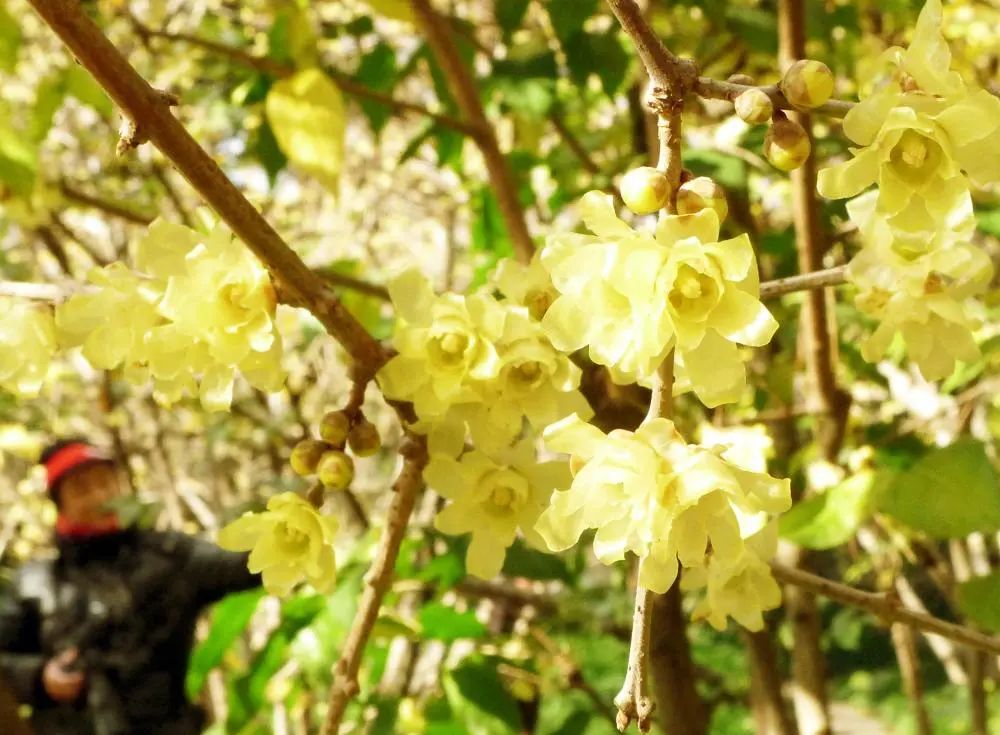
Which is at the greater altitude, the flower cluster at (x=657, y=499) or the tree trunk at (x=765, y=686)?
the tree trunk at (x=765, y=686)

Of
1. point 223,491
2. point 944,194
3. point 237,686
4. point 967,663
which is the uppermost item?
point 223,491

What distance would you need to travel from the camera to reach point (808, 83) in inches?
19.7

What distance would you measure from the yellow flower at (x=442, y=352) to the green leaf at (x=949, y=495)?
42 centimetres

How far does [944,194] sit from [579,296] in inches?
9.0

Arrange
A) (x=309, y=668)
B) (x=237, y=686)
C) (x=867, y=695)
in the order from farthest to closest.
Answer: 1. (x=867, y=695)
2. (x=237, y=686)
3. (x=309, y=668)

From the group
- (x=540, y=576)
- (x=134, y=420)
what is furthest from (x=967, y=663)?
(x=134, y=420)

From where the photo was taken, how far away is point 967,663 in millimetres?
2049

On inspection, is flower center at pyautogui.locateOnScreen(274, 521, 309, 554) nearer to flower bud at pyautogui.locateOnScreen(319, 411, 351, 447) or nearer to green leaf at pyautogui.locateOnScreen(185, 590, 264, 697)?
flower bud at pyautogui.locateOnScreen(319, 411, 351, 447)

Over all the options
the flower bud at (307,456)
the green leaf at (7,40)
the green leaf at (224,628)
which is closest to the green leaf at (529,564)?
the green leaf at (224,628)

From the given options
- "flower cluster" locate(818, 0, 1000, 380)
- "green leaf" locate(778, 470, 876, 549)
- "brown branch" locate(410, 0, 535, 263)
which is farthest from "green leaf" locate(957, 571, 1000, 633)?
"brown branch" locate(410, 0, 535, 263)

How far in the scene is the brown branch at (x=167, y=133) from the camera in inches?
21.3

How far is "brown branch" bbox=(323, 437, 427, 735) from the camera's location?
0.69 m

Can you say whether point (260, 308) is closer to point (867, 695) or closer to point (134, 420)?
point (134, 420)

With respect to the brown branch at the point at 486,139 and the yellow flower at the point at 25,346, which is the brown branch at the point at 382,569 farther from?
the brown branch at the point at 486,139
